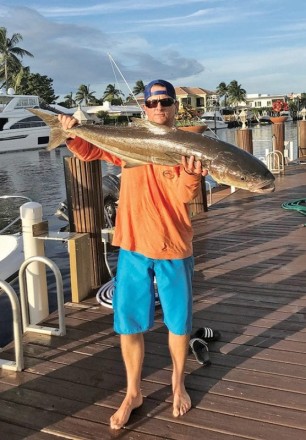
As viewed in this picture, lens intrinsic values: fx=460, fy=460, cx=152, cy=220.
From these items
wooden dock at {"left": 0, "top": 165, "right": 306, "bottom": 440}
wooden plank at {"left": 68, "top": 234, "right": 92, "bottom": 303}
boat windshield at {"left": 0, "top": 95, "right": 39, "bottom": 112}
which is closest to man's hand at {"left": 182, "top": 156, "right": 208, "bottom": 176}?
wooden dock at {"left": 0, "top": 165, "right": 306, "bottom": 440}

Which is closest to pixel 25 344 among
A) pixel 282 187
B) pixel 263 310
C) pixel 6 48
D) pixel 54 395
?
pixel 54 395

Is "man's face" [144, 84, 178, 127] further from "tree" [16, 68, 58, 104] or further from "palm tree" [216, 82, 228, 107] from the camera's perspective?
"palm tree" [216, 82, 228, 107]

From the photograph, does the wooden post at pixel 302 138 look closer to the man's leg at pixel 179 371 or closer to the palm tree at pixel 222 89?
A: the man's leg at pixel 179 371

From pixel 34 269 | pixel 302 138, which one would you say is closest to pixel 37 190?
pixel 302 138

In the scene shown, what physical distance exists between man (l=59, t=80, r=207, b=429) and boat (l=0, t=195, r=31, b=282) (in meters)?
4.52

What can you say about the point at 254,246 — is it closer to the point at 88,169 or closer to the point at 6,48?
the point at 88,169

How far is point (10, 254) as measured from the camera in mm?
8023

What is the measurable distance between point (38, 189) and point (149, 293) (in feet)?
69.8

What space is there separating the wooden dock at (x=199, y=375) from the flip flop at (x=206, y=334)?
0.22 feet

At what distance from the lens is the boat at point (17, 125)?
44656mm

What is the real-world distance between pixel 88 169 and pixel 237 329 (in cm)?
240

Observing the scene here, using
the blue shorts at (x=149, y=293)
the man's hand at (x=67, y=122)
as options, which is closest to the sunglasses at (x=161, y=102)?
the man's hand at (x=67, y=122)

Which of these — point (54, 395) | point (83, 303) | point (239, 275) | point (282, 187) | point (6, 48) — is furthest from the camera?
point (6, 48)

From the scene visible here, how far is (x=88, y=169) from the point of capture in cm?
523
